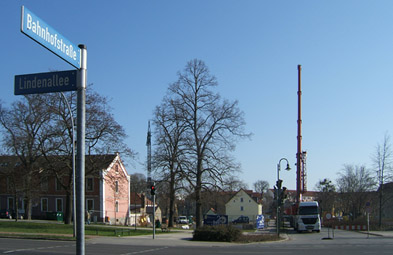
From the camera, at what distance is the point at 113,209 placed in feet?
212

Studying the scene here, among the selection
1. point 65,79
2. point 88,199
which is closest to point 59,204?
point 88,199

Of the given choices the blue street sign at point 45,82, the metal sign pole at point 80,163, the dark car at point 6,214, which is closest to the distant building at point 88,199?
the dark car at point 6,214

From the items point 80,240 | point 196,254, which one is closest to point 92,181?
point 196,254

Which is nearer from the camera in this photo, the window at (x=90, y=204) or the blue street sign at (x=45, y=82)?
the blue street sign at (x=45, y=82)

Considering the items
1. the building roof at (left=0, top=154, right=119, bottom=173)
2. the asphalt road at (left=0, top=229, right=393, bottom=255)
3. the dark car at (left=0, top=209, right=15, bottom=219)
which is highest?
the building roof at (left=0, top=154, right=119, bottom=173)

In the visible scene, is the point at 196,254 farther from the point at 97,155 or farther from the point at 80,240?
the point at 97,155

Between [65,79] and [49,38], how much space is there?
70 cm

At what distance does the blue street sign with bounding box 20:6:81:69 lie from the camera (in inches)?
197

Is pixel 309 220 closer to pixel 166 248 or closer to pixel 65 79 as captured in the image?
pixel 166 248

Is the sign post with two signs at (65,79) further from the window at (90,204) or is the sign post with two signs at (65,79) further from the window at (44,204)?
the window at (44,204)

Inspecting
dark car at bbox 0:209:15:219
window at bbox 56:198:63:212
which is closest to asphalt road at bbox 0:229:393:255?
dark car at bbox 0:209:15:219

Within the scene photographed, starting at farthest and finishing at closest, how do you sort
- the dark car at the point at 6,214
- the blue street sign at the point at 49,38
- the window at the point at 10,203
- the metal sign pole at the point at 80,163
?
1. the window at the point at 10,203
2. the dark car at the point at 6,214
3. the metal sign pole at the point at 80,163
4. the blue street sign at the point at 49,38

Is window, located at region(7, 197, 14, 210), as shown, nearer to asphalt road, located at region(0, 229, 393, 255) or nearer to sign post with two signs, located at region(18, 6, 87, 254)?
asphalt road, located at region(0, 229, 393, 255)

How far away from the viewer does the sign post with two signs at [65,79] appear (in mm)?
5160
